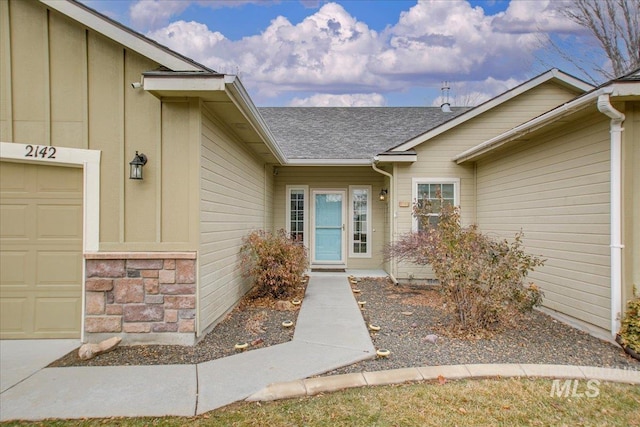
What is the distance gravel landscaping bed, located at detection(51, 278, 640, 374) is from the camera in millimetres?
3570

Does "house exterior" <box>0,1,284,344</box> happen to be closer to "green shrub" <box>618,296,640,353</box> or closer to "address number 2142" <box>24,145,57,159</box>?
"address number 2142" <box>24,145,57,159</box>

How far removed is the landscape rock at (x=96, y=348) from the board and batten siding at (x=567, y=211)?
562 cm

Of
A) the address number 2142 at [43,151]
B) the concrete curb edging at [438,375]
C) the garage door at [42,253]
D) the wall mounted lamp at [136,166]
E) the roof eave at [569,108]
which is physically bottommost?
A: the concrete curb edging at [438,375]

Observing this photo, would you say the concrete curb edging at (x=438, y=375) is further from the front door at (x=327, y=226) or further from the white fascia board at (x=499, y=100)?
the front door at (x=327, y=226)

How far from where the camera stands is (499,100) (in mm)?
7527

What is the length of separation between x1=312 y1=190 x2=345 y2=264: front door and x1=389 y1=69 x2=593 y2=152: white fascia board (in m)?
2.52

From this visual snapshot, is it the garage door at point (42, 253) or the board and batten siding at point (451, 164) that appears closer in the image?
the garage door at point (42, 253)

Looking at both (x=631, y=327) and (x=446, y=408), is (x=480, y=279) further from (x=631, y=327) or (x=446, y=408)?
(x=446, y=408)

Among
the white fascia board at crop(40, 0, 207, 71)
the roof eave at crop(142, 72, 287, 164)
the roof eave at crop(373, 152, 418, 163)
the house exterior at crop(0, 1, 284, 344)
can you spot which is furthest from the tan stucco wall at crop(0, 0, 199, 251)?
the roof eave at crop(373, 152, 418, 163)

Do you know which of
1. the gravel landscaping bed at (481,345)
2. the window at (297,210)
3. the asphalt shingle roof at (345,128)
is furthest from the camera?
the window at (297,210)

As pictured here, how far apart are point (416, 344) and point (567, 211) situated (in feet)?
9.69

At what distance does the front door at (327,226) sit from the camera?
9.55m

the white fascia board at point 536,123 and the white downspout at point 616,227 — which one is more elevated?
the white fascia board at point 536,123

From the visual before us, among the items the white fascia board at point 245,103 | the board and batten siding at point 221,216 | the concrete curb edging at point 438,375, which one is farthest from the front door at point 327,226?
the concrete curb edging at point 438,375
